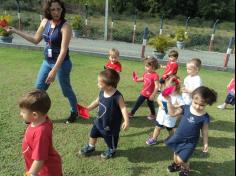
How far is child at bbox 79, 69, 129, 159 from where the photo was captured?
13.2 ft

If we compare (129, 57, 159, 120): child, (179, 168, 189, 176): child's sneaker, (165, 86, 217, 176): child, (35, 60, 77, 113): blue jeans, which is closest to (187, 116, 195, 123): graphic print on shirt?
(165, 86, 217, 176): child

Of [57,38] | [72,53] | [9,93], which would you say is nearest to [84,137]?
[57,38]

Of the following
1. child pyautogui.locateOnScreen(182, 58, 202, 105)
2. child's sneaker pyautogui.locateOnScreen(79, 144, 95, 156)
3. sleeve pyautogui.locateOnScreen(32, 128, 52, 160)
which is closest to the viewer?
sleeve pyautogui.locateOnScreen(32, 128, 52, 160)

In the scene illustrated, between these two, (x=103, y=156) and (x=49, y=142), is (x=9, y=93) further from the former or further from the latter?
(x=49, y=142)

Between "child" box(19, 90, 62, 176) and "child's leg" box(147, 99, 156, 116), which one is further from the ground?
"child" box(19, 90, 62, 176)

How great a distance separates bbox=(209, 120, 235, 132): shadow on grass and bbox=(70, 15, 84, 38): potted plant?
19169 mm

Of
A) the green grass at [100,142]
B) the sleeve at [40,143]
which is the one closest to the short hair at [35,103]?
the sleeve at [40,143]

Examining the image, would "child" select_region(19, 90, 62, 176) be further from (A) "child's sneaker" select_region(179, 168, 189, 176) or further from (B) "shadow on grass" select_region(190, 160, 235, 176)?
(B) "shadow on grass" select_region(190, 160, 235, 176)

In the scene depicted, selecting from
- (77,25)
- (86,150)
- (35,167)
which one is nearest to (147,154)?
(86,150)

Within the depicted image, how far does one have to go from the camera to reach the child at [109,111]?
13.2 ft

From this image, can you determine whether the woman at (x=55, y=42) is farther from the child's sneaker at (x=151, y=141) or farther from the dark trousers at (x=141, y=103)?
the child's sneaker at (x=151, y=141)

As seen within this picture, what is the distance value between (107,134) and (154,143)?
988mm

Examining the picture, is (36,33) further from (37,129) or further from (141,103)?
(37,129)

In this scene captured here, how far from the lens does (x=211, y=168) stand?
4391mm
